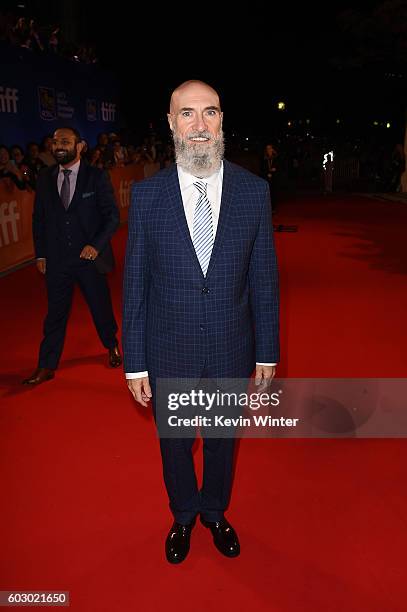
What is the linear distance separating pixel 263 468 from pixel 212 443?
0.92 m

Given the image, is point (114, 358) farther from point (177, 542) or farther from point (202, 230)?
point (202, 230)

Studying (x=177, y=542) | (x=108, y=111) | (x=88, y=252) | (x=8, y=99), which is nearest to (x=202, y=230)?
(x=177, y=542)

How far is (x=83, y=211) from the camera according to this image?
389 cm

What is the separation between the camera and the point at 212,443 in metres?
2.33

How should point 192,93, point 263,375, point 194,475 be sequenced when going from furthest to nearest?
point 194,475 → point 263,375 → point 192,93

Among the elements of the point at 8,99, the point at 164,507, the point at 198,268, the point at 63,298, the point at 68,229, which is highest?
the point at 8,99

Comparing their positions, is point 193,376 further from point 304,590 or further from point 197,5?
point 197,5

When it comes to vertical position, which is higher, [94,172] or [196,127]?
[196,127]

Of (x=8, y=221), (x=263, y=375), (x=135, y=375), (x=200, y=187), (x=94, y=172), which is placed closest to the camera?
(x=200, y=187)

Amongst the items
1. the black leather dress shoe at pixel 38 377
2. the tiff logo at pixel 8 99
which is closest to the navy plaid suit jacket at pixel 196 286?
the black leather dress shoe at pixel 38 377

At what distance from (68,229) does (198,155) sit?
2157mm

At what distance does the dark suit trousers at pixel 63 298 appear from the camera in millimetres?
3963

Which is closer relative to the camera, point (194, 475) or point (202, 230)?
point (202, 230)

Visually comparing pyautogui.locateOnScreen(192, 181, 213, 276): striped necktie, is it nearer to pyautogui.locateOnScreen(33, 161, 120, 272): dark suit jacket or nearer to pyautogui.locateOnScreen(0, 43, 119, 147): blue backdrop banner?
pyautogui.locateOnScreen(33, 161, 120, 272): dark suit jacket
